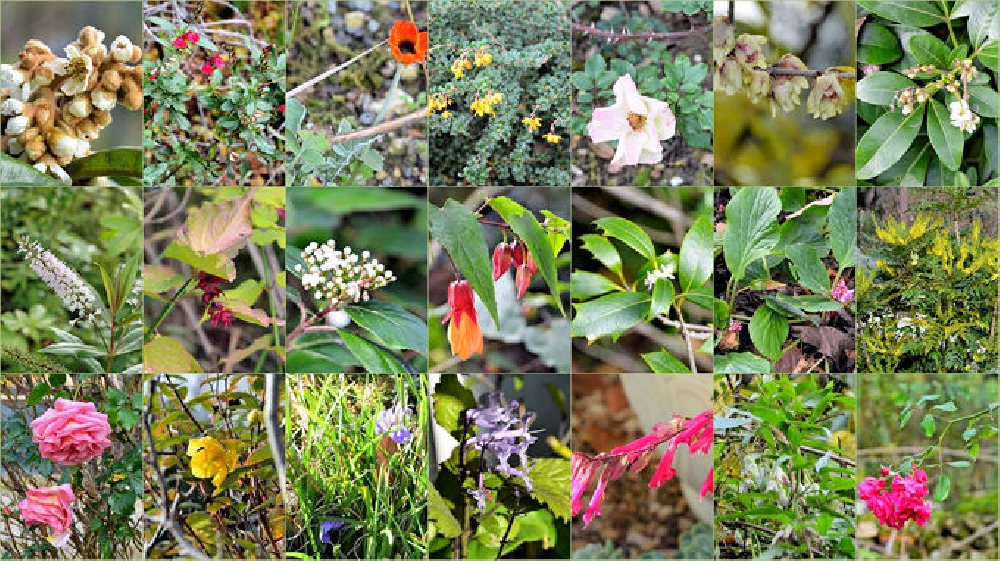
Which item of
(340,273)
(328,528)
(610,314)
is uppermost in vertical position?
(340,273)

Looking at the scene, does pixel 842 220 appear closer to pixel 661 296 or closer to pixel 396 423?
pixel 661 296

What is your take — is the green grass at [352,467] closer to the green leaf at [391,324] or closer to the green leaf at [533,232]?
the green leaf at [391,324]

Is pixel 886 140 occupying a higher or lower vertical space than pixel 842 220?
higher

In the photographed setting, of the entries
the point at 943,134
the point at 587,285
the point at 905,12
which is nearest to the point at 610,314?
the point at 587,285

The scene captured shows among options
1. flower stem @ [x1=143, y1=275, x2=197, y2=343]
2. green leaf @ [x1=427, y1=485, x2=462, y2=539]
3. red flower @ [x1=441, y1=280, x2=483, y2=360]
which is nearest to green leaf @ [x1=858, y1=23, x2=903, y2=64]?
red flower @ [x1=441, y1=280, x2=483, y2=360]

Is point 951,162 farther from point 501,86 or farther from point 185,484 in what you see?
point 185,484

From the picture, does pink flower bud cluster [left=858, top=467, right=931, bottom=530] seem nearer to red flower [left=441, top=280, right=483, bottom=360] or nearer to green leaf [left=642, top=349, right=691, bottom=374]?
green leaf [left=642, top=349, right=691, bottom=374]
